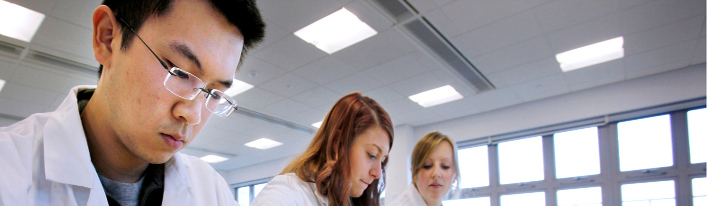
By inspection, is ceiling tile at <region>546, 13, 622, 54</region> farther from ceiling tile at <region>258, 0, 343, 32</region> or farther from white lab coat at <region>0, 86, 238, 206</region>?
white lab coat at <region>0, 86, 238, 206</region>

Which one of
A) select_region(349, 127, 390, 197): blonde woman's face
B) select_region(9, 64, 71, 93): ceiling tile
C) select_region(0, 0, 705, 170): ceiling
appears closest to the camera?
select_region(349, 127, 390, 197): blonde woman's face

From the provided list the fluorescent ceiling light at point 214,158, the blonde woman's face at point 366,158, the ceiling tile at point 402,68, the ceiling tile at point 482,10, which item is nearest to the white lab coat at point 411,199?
the blonde woman's face at point 366,158

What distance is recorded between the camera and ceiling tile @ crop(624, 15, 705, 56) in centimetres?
462

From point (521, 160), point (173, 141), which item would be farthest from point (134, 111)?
point (521, 160)

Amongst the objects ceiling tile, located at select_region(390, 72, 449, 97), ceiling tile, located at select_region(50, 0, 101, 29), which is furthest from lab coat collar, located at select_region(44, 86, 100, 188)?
ceiling tile, located at select_region(390, 72, 449, 97)

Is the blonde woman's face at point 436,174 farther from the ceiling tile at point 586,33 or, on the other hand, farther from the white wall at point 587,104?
the ceiling tile at point 586,33

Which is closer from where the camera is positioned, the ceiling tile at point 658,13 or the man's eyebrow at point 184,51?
the man's eyebrow at point 184,51

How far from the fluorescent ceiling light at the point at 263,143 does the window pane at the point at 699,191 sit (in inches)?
285

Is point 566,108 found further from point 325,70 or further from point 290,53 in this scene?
point 290,53

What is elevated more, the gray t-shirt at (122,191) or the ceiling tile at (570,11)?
the ceiling tile at (570,11)

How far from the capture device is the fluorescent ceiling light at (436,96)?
659 centimetres

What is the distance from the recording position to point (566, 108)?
22.5 ft

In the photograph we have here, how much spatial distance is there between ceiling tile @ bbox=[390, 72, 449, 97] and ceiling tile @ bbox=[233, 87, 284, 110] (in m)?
1.81

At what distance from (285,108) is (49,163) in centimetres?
654
